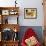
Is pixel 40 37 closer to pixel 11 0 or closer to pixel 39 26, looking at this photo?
pixel 39 26

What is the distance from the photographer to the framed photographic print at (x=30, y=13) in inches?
238

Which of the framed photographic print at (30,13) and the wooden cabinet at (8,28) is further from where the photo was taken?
the framed photographic print at (30,13)

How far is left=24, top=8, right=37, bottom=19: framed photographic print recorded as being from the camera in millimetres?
6047

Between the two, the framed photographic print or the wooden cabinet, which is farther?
the framed photographic print

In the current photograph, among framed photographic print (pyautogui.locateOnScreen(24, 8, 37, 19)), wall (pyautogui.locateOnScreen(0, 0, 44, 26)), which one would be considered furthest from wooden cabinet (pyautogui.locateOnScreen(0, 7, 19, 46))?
framed photographic print (pyautogui.locateOnScreen(24, 8, 37, 19))

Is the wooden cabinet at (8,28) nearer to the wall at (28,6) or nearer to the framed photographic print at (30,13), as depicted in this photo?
the wall at (28,6)

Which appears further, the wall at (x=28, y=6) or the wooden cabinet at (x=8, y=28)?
the wall at (x=28, y=6)

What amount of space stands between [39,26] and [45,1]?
37.4 inches

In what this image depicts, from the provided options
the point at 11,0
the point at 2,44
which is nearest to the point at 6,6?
the point at 11,0

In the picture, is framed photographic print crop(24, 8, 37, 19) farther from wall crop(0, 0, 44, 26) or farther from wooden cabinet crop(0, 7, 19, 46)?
wooden cabinet crop(0, 7, 19, 46)

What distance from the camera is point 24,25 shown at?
605cm

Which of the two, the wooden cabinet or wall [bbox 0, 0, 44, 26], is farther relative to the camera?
wall [bbox 0, 0, 44, 26]

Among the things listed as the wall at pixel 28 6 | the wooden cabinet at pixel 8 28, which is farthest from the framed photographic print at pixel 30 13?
the wooden cabinet at pixel 8 28

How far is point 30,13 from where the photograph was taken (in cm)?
605
